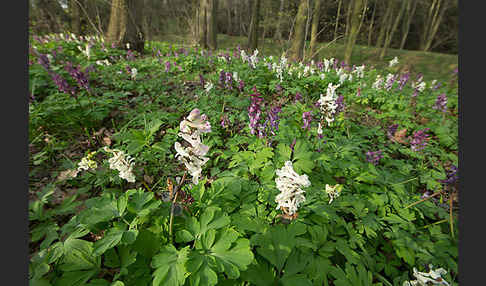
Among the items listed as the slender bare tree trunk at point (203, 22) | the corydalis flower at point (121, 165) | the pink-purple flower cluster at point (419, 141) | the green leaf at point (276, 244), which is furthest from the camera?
the slender bare tree trunk at point (203, 22)

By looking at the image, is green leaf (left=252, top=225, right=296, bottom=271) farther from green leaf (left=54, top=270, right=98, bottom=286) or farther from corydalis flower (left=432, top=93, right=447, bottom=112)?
corydalis flower (left=432, top=93, right=447, bottom=112)

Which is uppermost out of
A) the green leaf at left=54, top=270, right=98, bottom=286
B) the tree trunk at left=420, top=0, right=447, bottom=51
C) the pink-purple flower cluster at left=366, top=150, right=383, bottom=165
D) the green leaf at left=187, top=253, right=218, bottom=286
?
the tree trunk at left=420, top=0, right=447, bottom=51

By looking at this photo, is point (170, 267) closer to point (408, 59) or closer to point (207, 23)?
point (207, 23)

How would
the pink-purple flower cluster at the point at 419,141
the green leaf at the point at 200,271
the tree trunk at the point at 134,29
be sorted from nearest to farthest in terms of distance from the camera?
the green leaf at the point at 200,271 → the pink-purple flower cluster at the point at 419,141 → the tree trunk at the point at 134,29

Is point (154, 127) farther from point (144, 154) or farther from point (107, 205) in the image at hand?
point (107, 205)

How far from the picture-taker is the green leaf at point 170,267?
1.17 metres

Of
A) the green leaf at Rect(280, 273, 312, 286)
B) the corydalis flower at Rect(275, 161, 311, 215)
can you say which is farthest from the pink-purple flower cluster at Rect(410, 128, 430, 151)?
the green leaf at Rect(280, 273, 312, 286)

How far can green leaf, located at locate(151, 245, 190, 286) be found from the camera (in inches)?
45.9

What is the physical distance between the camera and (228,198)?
1797 millimetres

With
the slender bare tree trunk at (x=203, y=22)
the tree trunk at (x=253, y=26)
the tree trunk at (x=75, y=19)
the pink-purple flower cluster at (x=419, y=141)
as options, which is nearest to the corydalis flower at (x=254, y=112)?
the pink-purple flower cluster at (x=419, y=141)

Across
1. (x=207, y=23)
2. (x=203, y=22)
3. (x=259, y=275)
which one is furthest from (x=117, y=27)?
(x=259, y=275)

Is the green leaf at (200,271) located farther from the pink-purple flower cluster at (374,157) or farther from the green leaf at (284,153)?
the pink-purple flower cluster at (374,157)

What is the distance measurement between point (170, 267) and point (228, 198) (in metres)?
0.72

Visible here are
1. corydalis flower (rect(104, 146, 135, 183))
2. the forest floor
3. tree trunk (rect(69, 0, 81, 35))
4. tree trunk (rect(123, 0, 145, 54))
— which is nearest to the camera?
corydalis flower (rect(104, 146, 135, 183))
